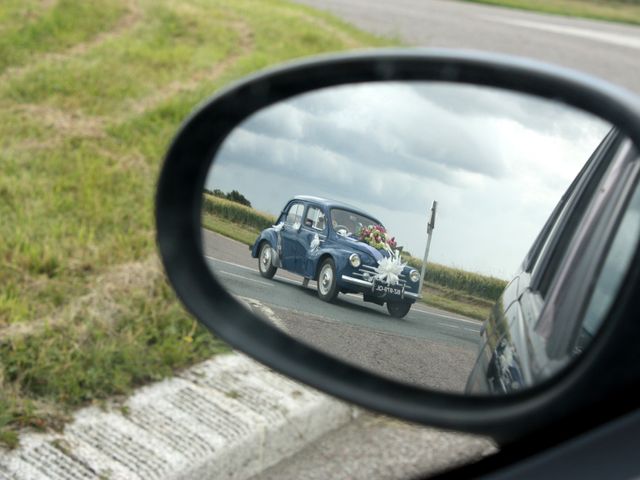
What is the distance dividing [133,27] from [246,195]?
25.2 ft

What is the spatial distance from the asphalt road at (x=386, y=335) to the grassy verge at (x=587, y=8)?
Result: 731 inches

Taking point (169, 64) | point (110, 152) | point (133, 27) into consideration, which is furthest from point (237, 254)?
point (133, 27)

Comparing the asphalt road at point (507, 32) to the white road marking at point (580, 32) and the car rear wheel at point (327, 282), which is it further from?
the car rear wheel at point (327, 282)

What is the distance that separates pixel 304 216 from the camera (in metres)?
1.54

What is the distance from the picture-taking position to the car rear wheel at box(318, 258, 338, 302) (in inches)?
59.3

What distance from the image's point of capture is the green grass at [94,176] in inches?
131

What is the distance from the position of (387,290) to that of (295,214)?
0.23 m

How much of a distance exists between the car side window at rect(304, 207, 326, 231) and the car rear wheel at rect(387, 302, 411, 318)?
0.59ft

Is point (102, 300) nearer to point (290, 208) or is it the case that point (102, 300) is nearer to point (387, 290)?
point (290, 208)

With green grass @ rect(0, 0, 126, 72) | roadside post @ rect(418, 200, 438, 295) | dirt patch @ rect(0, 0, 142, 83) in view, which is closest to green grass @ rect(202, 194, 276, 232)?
roadside post @ rect(418, 200, 438, 295)

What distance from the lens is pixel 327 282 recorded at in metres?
1.53

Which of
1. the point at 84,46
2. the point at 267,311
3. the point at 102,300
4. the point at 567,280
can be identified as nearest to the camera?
the point at 567,280

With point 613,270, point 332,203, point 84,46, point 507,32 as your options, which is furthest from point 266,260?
point 507,32

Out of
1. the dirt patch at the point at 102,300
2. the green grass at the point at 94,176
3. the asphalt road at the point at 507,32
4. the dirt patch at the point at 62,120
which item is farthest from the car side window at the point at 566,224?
the asphalt road at the point at 507,32
